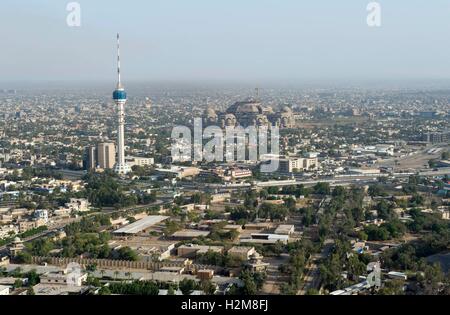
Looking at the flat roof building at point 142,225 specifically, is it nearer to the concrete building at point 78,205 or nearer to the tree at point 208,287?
the concrete building at point 78,205

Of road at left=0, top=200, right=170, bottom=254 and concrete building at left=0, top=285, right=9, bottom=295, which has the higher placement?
concrete building at left=0, top=285, right=9, bottom=295

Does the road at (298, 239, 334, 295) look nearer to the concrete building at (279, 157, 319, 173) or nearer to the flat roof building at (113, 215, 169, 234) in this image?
the flat roof building at (113, 215, 169, 234)

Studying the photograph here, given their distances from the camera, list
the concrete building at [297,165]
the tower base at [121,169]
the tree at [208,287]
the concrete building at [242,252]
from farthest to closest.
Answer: the concrete building at [297,165], the tower base at [121,169], the concrete building at [242,252], the tree at [208,287]

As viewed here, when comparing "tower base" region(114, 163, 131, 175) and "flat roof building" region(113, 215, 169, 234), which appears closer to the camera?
"flat roof building" region(113, 215, 169, 234)

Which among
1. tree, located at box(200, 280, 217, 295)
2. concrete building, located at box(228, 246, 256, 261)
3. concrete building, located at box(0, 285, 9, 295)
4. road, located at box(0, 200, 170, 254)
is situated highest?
tree, located at box(200, 280, 217, 295)

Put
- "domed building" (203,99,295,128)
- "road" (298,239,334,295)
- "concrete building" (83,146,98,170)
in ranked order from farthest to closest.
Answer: "domed building" (203,99,295,128) < "concrete building" (83,146,98,170) < "road" (298,239,334,295)

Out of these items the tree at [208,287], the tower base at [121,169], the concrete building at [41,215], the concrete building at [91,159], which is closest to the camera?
the tree at [208,287]

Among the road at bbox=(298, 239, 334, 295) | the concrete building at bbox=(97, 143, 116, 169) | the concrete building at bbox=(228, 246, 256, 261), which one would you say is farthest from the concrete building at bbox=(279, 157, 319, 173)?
the concrete building at bbox=(228, 246, 256, 261)

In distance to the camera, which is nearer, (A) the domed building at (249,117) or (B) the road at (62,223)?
(B) the road at (62,223)

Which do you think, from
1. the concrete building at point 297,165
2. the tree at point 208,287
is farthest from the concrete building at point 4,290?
the concrete building at point 297,165
